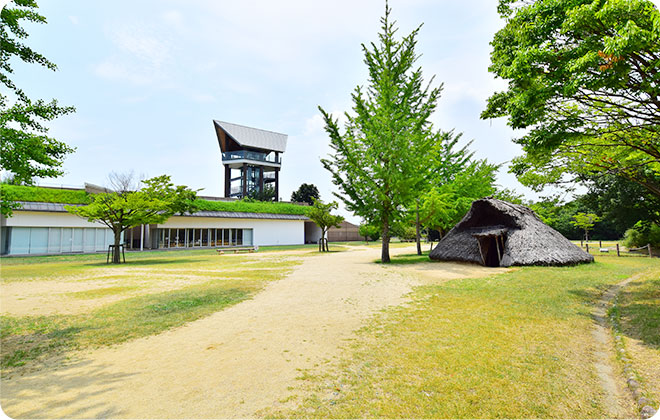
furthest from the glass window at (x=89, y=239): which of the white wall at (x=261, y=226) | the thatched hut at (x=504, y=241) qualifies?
the thatched hut at (x=504, y=241)

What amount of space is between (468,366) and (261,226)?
116 ft

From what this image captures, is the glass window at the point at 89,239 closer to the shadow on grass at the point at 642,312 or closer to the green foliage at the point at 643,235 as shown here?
the shadow on grass at the point at 642,312

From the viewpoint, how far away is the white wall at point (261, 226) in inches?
1260

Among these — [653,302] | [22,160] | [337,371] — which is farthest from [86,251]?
[653,302]

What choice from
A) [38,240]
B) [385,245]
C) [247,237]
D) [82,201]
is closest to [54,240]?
[38,240]

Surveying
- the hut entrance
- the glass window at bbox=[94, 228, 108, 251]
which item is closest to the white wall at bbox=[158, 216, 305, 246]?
the glass window at bbox=[94, 228, 108, 251]

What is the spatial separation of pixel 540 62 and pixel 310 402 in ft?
25.4

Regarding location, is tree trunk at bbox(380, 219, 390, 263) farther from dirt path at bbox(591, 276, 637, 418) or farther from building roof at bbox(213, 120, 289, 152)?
building roof at bbox(213, 120, 289, 152)

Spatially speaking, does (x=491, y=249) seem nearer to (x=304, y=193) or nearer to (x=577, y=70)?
(x=577, y=70)

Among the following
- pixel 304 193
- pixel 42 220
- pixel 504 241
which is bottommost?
pixel 504 241

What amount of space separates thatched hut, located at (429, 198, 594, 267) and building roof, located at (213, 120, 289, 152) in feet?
130

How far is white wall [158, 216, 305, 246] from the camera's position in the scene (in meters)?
32.0

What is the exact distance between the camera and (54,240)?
24969mm

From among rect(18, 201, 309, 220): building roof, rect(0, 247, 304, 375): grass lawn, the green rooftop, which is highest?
the green rooftop
